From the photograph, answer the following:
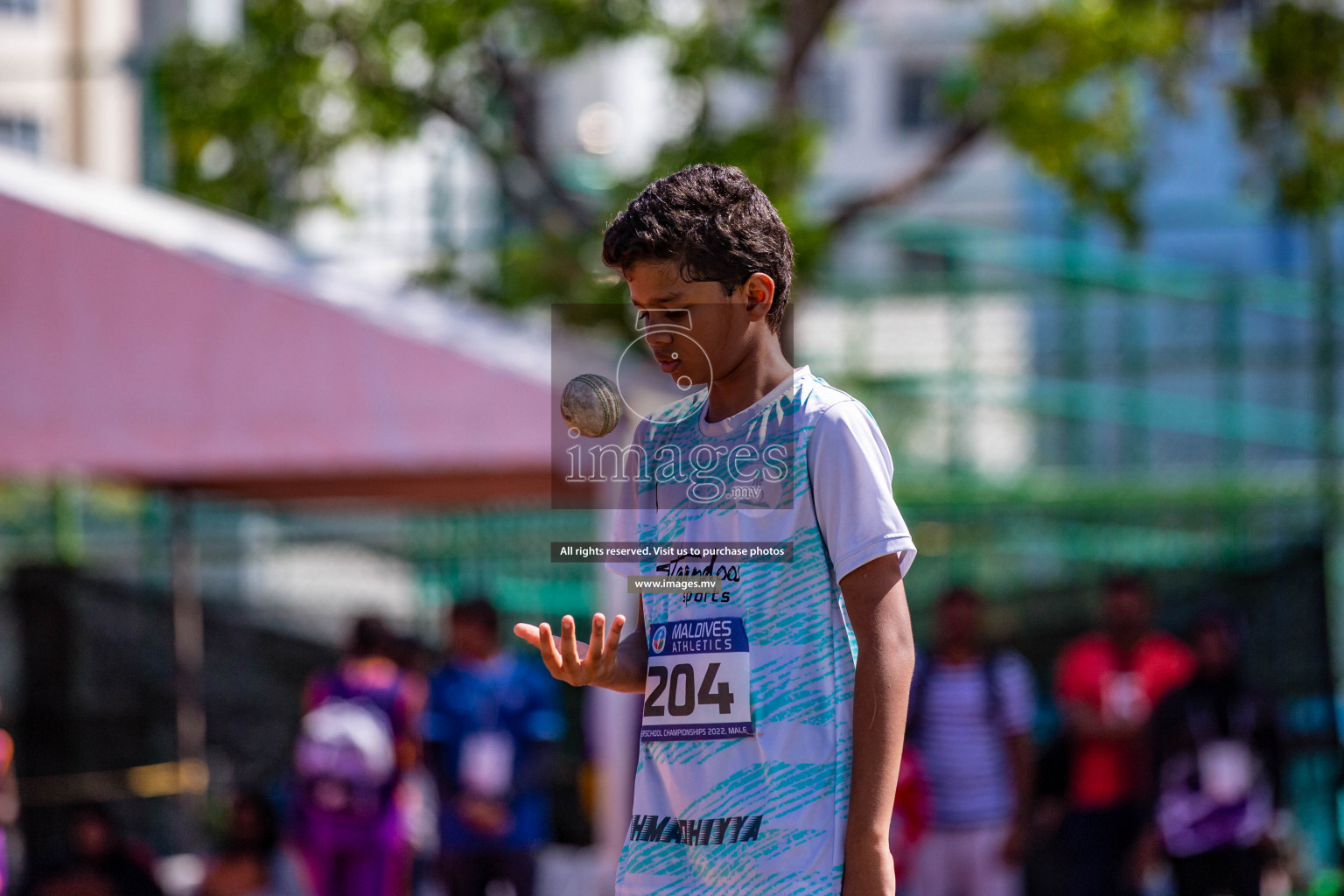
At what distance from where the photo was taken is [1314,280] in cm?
1013

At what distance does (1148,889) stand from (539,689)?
3.40 meters

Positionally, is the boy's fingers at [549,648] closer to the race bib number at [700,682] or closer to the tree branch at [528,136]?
the race bib number at [700,682]

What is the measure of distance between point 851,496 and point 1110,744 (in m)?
5.54

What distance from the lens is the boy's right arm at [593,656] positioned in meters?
1.96

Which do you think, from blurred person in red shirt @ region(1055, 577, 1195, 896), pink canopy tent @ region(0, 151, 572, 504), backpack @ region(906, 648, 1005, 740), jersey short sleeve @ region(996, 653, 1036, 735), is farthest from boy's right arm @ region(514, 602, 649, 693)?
blurred person in red shirt @ region(1055, 577, 1195, 896)

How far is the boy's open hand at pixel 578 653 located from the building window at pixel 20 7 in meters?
11.4

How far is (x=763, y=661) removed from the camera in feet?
6.38

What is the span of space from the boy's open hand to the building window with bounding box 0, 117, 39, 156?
9.42 meters

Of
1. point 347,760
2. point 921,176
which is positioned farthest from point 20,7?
point 347,760

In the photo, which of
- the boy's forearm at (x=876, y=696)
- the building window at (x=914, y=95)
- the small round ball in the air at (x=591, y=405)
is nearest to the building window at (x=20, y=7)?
the small round ball in the air at (x=591, y=405)

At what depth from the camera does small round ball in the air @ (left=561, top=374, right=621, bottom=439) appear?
205 centimetres

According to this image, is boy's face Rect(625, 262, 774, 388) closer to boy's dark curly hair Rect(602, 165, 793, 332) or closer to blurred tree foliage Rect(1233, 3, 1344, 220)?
boy's dark curly hair Rect(602, 165, 793, 332)

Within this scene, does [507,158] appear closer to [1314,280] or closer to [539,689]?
[539,689]

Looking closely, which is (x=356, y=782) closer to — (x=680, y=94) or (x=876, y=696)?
(x=680, y=94)
